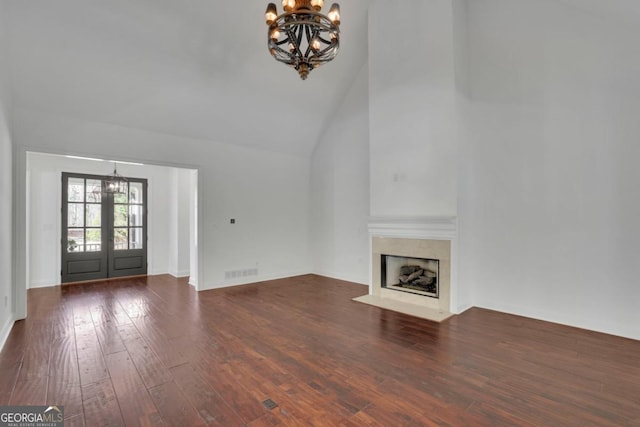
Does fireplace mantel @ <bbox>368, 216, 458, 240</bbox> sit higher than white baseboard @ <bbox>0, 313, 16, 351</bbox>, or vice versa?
fireplace mantel @ <bbox>368, 216, 458, 240</bbox>

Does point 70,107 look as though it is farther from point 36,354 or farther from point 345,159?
point 345,159

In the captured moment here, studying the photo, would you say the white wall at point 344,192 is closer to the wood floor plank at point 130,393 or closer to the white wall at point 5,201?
the wood floor plank at point 130,393

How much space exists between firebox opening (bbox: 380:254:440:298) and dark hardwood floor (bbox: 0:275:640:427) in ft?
2.09

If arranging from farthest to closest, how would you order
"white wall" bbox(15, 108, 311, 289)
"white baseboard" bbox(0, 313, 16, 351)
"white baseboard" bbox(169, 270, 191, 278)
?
1. "white baseboard" bbox(169, 270, 191, 278)
2. "white wall" bbox(15, 108, 311, 289)
3. "white baseboard" bbox(0, 313, 16, 351)

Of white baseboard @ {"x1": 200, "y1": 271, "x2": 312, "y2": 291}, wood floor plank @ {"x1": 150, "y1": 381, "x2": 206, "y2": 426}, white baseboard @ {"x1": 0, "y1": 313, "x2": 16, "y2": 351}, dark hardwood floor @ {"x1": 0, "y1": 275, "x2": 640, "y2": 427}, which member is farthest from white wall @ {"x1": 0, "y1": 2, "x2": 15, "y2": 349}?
white baseboard @ {"x1": 200, "y1": 271, "x2": 312, "y2": 291}

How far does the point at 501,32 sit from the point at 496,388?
4.34m

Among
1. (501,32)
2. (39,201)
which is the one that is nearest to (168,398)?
(501,32)

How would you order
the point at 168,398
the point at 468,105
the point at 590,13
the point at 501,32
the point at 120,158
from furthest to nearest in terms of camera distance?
the point at 120,158 < the point at 468,105 < the point at 501,32 < the point at 590,13 < the point at 168,398

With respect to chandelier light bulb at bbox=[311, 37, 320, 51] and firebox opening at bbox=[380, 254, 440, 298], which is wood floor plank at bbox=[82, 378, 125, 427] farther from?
firebox opening at bbox=[380, 254, 440, 298]

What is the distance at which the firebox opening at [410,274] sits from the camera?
451 centimetres

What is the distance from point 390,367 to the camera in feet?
8.55

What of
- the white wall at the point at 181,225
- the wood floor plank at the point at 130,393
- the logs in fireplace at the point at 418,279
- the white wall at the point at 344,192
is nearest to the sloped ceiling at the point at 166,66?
the white wall at the point at 344,192

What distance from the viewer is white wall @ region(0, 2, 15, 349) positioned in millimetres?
3111

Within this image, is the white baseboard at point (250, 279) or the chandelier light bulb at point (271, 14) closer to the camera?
the chandelier light bulb at point (271, 14)
